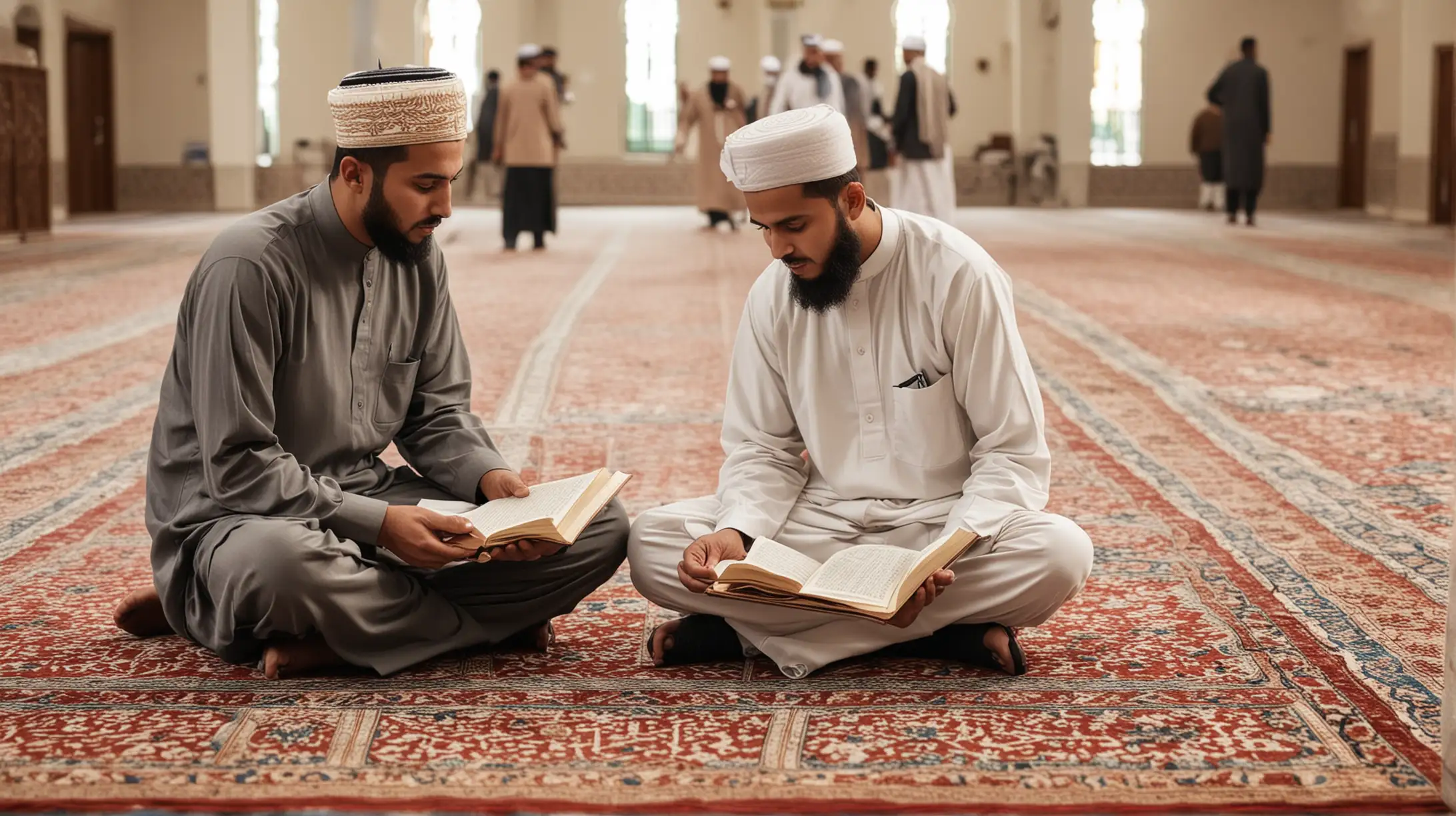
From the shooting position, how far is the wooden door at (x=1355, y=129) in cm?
1678

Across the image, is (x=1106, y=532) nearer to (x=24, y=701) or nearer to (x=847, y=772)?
(x=847, y=772)

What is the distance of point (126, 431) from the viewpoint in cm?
432

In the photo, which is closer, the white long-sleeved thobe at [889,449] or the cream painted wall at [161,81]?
the white long-sleeved thobe at [889,449]

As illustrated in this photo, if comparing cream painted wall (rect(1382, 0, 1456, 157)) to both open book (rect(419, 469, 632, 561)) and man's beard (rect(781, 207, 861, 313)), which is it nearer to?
man's beard (rect(781, 207, 861, 313))

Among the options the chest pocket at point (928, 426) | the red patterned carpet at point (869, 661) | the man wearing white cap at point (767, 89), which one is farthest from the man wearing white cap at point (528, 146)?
the chest pocket at point (928, 426)

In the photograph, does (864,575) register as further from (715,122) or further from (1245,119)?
(1245,119)

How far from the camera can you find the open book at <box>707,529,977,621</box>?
2.02 metres

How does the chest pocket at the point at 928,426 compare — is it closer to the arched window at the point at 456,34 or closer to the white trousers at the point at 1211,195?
the white trousers at the point at 1211,195

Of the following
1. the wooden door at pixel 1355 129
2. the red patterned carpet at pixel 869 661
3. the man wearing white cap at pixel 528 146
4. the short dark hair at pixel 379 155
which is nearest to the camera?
the red patterned carpet at pixel 869 661

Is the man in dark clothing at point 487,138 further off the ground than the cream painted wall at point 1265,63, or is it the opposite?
the cream painted wall at point 1265,63

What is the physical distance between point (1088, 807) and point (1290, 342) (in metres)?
4.55

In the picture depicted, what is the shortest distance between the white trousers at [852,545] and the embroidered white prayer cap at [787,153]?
515 millimetres

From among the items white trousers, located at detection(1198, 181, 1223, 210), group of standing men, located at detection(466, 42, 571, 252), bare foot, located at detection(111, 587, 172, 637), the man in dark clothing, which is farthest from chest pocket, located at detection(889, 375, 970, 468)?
white trousers, located at detection(1198, 181, 1223, 210)

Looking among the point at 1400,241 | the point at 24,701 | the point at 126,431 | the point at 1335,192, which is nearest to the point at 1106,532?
the point at 24,701
